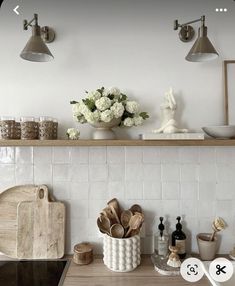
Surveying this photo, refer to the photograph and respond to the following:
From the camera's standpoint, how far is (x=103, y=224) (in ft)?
3.88

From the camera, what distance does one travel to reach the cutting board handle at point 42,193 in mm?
1261

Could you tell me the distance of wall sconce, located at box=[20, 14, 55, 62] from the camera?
107cm

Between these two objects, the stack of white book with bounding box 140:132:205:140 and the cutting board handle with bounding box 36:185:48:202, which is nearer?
the stack of white book with bounding box 140:132:205:140

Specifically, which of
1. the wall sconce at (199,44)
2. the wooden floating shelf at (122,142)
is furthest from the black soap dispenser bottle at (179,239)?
the wall sconce at (199,44)

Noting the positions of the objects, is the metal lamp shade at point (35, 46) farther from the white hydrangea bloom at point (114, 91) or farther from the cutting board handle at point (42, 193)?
the cutting board handle at point (42, 193)

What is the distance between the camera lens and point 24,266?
3.96 feet

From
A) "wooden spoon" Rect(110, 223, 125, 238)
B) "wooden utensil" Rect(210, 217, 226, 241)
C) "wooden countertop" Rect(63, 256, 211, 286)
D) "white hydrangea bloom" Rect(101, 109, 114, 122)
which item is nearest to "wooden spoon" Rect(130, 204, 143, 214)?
"wooden spoon" Rect(110, 223, 125, 238)

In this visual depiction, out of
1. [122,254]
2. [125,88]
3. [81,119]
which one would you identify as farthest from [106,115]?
[122,254]

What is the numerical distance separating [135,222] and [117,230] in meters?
0.09

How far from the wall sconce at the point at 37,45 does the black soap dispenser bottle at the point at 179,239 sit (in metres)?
0.96

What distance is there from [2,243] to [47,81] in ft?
2.66

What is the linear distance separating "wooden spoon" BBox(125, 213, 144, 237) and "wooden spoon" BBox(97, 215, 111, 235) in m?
0.09

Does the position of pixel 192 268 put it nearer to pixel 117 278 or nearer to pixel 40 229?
pixel 117 278

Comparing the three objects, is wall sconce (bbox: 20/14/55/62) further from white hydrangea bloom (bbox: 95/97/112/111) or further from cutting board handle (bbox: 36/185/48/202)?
cutting board handle (bbox: 36/185/48/202)
